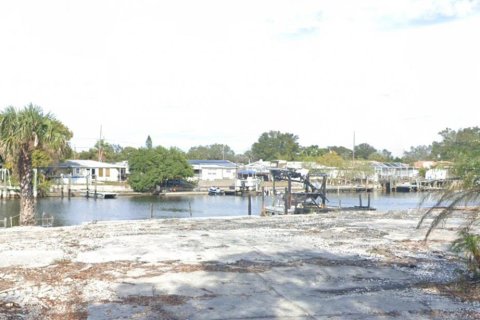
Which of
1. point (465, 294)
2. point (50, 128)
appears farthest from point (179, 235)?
point (50, 128)

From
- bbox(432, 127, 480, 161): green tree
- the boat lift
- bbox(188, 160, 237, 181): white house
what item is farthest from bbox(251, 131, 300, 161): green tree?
bbox(432, 127, 480, 161): green tree

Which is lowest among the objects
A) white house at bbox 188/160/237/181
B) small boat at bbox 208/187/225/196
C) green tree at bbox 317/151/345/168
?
small boat at bbox 208/187/225/196

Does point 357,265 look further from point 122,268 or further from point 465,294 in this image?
point 122,268

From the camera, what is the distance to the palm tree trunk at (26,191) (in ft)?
74.2

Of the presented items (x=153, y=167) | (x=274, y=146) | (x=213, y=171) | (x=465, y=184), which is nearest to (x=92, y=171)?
(x=153, y=167)

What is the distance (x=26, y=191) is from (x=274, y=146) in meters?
130

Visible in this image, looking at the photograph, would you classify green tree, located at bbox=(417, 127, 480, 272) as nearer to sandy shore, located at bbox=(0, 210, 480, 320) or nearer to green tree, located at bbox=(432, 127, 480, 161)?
green tree, located at bbox=(432, 127, 480, 161)

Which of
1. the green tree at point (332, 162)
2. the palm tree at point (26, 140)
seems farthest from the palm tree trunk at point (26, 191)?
the green tree at point (332, 162)

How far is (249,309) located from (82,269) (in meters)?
4.03

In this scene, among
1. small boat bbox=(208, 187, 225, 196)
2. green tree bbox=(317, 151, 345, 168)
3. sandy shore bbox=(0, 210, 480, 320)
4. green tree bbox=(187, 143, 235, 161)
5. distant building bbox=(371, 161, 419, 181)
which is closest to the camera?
sandy shore bbox=(0, 210, 480, 320)

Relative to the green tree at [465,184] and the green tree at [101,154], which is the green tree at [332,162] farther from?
the green tree at [465,184]

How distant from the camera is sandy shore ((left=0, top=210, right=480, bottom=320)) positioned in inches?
293

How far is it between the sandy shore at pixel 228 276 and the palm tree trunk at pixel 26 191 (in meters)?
7.26

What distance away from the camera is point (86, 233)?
16125 mm
